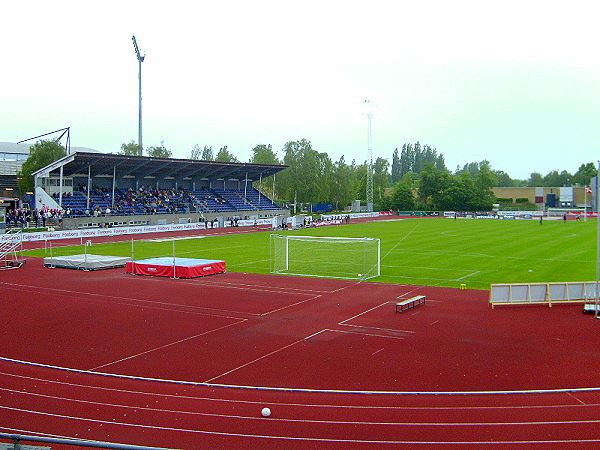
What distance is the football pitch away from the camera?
35.3m

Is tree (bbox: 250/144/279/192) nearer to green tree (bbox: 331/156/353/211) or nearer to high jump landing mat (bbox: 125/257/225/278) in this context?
green tree (bbox: 331/156/353/211)

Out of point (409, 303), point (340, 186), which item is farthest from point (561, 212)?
point (409, 303)

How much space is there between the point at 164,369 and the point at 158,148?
476 ft

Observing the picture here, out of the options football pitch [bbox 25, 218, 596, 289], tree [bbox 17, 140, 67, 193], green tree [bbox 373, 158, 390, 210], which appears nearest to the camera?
football pitch [bbox 25, 218, 596, 289]

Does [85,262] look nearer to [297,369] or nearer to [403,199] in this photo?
[297,369]

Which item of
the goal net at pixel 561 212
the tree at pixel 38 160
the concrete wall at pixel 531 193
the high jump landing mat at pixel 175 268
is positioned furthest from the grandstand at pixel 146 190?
the concrete wall at pixel 531 193

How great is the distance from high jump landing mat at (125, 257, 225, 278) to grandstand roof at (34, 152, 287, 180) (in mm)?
34363

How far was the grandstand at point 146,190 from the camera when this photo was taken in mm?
69438

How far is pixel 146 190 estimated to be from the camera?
8388cm

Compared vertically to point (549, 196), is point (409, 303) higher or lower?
lower

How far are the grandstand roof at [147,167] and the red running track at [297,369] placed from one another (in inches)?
1690

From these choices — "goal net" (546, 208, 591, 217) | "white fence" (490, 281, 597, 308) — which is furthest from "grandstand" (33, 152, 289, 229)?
"goal net" (546, 208, 591, 217)

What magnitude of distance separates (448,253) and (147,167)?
155 ft

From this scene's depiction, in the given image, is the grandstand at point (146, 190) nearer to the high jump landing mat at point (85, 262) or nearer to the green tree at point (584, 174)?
the high jump landing mat at point (85, 262)
